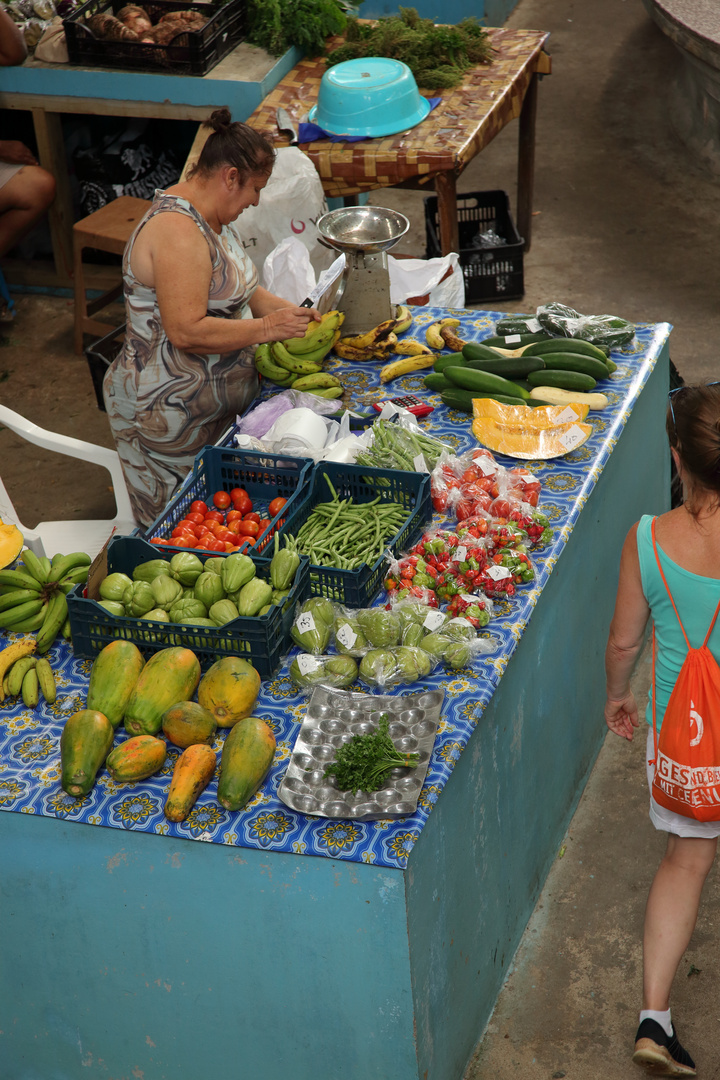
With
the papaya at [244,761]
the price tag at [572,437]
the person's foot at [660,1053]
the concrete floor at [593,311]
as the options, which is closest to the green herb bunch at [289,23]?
the concrete floor at [593,311]

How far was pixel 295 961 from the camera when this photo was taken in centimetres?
237

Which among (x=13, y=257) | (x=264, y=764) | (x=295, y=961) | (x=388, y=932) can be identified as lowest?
(x=13, y=257)

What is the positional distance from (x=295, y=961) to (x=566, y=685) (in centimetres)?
142

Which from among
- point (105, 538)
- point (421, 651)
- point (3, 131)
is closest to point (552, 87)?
point (3, 131)

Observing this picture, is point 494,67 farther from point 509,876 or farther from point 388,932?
point 388,932

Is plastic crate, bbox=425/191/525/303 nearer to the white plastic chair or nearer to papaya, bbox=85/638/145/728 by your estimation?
the white plastic chair

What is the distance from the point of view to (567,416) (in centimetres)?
355

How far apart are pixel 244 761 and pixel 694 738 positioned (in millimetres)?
1013

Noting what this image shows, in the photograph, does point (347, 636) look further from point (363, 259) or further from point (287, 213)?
point (287, 213)

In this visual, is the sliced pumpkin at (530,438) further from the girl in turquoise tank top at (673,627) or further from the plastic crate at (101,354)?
the plastic crate at (101,354)

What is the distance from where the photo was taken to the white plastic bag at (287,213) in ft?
17.0

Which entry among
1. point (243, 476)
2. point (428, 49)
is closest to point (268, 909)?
point (243, 476)

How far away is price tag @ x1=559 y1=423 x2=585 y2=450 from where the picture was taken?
3441mm

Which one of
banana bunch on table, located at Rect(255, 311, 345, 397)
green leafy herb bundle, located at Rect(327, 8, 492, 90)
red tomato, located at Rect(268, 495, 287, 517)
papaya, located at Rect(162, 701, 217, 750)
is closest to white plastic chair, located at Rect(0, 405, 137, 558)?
banana bunch on table, located at Rect(255, 311, 345, 397)
